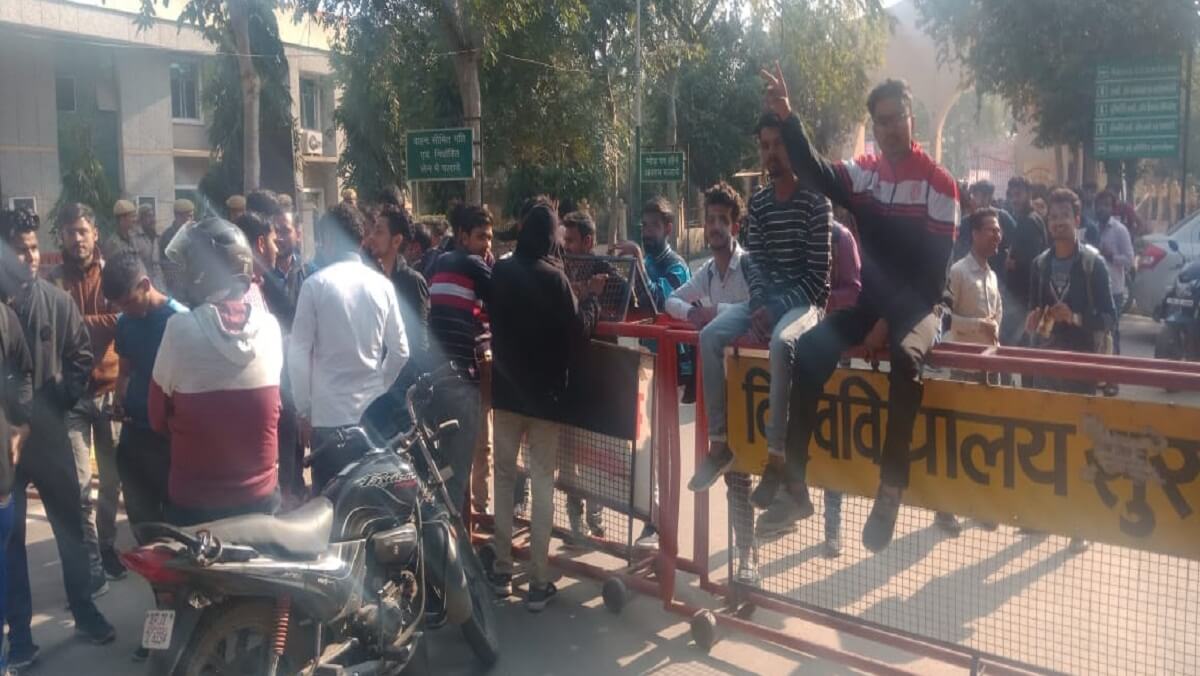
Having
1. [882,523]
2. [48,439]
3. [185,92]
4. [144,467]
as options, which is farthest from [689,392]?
[185,92]

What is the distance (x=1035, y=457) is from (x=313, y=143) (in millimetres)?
32861

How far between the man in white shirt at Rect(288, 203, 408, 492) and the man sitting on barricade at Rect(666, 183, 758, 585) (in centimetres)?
153

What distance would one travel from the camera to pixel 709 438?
4750 millimetres

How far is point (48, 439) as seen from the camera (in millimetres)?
4926

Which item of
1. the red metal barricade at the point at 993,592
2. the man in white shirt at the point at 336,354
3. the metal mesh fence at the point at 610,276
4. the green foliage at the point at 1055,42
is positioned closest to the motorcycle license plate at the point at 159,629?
the man in white shirt at the point at 336,354

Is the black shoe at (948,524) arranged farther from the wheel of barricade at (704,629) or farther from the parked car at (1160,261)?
the parked car at (1160,261)

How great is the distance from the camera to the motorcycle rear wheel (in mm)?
4695

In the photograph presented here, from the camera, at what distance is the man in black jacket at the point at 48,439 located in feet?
15.5

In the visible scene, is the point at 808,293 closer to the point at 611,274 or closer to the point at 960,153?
the point at 611,274

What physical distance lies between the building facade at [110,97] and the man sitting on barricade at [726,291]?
18.4 metres

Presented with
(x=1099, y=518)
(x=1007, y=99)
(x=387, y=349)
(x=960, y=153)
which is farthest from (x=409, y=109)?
(x=960, y=153)

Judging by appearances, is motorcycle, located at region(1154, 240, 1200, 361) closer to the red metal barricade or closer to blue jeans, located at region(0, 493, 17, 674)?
the red metal barricade

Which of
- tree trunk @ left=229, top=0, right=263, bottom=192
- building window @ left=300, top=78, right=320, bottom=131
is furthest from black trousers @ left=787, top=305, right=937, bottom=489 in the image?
building window @ left=300, top=78, right=320, bottom=131

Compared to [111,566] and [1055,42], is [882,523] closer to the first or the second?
[111,566]
